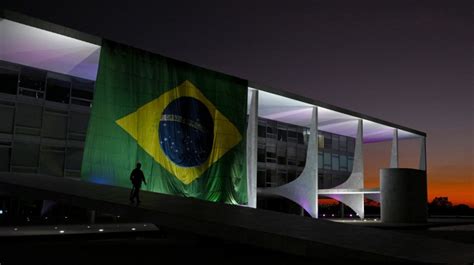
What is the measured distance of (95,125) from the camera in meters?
20.0

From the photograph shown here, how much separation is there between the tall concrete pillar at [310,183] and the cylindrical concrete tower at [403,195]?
547 cm

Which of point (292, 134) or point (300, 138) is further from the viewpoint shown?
point (300, 138)

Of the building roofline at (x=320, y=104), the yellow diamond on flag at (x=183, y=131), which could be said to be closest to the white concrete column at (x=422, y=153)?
the building roofline at (x=320, y=104)

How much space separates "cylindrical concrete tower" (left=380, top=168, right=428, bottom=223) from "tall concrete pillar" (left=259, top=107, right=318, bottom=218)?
5468 millimetres

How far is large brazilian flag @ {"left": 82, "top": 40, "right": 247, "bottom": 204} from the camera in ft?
67.0

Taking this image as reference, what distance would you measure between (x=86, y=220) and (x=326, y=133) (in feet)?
82.9

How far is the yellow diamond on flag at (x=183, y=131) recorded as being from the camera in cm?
2198

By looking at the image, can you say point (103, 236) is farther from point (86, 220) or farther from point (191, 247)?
point (86, 220)

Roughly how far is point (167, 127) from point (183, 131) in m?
0.87

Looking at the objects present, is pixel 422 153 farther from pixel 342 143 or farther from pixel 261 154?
pixel 261 154

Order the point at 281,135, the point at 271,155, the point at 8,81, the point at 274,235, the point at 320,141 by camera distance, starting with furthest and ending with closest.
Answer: the point at 320,141
the point at 281,135
the point at 271,155
the point at 8,81
the point at 274,235

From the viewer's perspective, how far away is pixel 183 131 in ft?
76.9

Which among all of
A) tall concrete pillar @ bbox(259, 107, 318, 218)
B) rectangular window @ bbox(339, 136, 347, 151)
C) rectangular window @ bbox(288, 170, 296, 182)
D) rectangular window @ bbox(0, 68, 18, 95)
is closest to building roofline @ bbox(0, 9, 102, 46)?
rectangular window @ bbox(0, 68, 18, 95)

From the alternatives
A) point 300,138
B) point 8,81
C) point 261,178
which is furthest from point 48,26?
point 300,138
